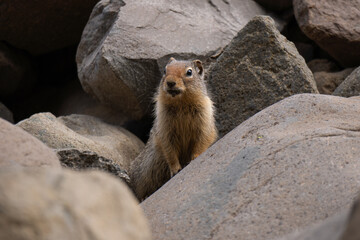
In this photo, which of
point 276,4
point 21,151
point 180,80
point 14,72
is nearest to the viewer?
point 21,151

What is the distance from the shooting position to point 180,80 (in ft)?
20.8

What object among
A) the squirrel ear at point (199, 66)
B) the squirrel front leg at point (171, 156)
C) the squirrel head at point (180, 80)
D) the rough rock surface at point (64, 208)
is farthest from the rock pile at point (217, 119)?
the squirrel front leg at point (171, 156)

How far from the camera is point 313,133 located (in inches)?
181

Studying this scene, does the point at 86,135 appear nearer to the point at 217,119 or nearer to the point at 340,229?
the point at 217,119

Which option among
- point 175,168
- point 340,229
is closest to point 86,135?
point 175,168

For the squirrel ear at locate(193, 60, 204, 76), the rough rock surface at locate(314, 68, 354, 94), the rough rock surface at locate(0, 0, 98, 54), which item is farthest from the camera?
the rough rock surface at locate(0, 0, 98, 54)

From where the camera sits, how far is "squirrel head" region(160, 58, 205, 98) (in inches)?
247

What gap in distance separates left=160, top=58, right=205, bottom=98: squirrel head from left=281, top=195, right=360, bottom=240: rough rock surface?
3.64m

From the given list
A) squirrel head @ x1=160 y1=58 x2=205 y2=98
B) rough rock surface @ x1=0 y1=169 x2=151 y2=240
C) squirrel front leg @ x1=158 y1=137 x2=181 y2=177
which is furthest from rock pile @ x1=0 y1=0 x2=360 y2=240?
squirrel front leg @ x1=158 y1=137 x2=181 y2=177

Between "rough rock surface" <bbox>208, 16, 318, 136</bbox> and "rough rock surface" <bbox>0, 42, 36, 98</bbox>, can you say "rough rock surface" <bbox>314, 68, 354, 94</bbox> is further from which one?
"rough rock surface" <bbox>0, 42, 36, 98</bbox>

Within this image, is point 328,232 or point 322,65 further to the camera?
point 322,65

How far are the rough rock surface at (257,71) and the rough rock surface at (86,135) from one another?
162cm

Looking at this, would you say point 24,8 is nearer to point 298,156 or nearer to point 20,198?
point 298,156

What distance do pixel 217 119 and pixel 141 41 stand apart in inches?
64.8
